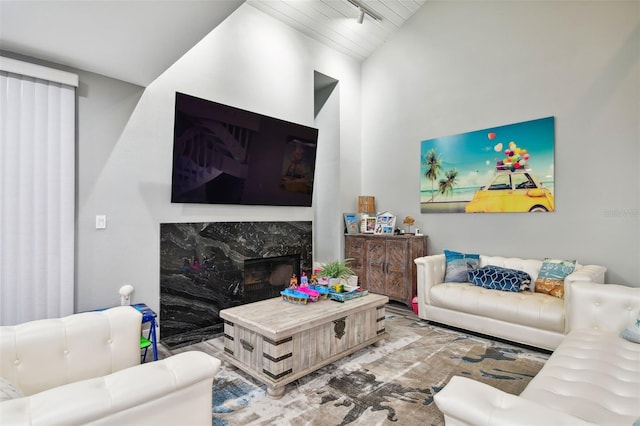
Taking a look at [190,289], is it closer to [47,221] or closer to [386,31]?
[47,221]

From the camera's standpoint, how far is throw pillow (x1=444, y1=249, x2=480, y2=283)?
151 inches

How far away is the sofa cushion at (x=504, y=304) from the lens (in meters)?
2.88

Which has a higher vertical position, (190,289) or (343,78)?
(343,78)

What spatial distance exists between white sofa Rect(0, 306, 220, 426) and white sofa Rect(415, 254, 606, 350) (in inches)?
107

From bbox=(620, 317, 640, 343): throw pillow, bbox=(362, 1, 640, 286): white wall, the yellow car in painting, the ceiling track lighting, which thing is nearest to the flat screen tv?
bbox=(362, 1, 640, 286): white wall

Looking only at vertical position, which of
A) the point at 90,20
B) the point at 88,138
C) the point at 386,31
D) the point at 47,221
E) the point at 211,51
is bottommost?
the point at 47,221

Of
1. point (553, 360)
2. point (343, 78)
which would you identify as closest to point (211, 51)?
point (343, 78)

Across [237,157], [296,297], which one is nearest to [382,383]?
[296,297]

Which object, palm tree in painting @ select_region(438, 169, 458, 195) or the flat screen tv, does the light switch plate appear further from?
palm tree in painting @ select_region(438, 169, 458, 195)

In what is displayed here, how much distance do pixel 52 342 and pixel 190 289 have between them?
6.07 ft

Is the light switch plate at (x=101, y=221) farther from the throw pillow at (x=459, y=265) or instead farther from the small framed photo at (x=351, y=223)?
the throw pillow at (x=459, y=265)

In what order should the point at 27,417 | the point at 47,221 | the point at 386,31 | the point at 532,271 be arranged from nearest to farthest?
the point at 27,417 < the point at 47,221 < the point at 532,271 < the point at 386,31

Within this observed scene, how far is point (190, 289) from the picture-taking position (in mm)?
3373

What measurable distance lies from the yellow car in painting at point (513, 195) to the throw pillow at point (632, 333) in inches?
70.6
